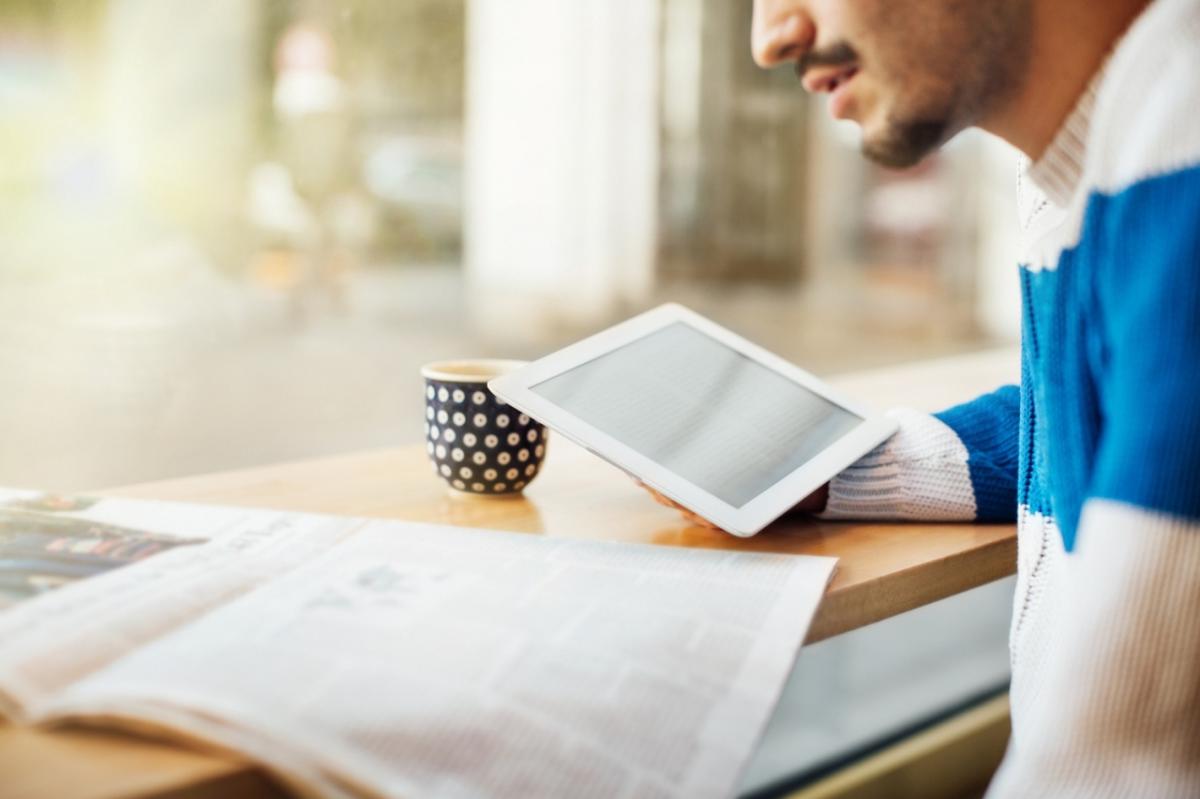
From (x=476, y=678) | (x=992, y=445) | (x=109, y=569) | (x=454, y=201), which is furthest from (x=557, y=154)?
(x=476, y=678)

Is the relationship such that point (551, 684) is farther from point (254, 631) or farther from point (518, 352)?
point (518, 352)

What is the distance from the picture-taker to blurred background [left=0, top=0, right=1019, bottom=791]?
5.61 feet

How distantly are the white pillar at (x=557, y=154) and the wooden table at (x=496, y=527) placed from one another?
12.5 feet

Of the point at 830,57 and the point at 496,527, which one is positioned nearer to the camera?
the point at 830,57

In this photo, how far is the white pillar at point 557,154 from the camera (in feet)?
15.1

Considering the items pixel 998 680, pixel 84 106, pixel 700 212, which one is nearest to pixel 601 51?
pixel 700 212

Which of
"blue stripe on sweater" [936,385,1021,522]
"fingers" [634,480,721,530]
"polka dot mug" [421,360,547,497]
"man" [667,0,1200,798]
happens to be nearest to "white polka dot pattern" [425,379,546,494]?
"polka dot mug" [421,360,547,497]

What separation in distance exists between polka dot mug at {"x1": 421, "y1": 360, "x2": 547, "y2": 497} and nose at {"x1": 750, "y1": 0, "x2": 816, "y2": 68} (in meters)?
0.27

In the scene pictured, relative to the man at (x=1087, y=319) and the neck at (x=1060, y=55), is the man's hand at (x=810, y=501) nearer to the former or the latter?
the man at (x=1087, y=319)

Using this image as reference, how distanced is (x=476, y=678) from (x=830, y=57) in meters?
0.39

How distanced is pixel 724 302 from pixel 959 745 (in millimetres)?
4426

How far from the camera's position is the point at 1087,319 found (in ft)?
1.84

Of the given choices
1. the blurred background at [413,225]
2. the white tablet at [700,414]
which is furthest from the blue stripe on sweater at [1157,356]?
the blurred background at [413,225]

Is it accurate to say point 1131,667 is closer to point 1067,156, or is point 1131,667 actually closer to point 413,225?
point 1067,156
